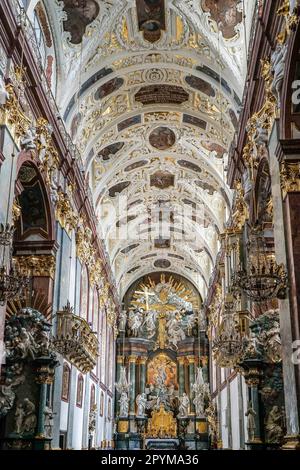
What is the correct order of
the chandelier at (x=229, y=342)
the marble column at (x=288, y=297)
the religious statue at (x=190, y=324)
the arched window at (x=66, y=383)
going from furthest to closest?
1. the religious statue at (x=190, y=324)
2. the arched window at (x=66, y=383)
3. the chandelier at (x=229, y=342)
4. the marble column at (x=288, y=297)

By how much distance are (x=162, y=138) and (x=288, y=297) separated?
50.8 ft

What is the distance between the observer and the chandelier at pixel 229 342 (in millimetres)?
16391

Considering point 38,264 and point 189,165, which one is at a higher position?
point 189,165

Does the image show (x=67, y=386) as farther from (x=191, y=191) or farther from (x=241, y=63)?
(x=191, y=191)

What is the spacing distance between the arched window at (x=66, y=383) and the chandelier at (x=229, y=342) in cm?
486

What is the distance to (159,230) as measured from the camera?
113 ft

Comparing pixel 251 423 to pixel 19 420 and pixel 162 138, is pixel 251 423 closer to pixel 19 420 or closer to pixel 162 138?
pixel 19 420

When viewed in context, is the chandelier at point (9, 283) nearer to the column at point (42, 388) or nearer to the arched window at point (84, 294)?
the column at point (42, 388)

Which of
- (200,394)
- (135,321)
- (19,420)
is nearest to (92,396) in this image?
(19,420)

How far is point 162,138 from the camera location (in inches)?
976

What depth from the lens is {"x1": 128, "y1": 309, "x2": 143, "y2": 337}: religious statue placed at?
129ft

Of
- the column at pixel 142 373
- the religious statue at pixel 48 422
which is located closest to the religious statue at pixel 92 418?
the religious statue at pixel 48 422

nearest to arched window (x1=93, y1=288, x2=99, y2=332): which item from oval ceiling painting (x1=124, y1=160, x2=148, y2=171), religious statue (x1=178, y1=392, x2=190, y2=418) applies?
oval ceiling painting (x1=124, y1=160, x2=148, y2=171)

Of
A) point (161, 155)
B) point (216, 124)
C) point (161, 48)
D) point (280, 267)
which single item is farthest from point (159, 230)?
point (280, 267)
